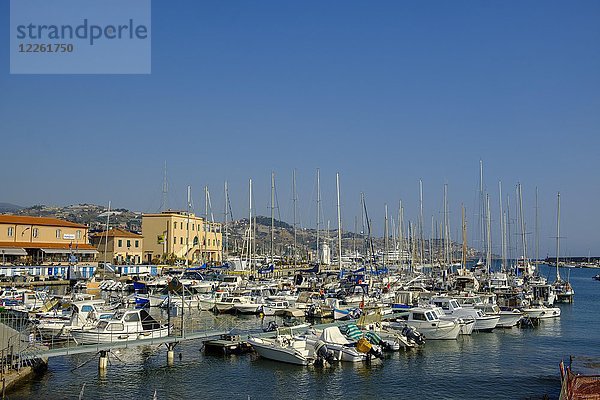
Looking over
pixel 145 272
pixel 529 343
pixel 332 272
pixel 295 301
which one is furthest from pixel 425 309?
pixel 145 272

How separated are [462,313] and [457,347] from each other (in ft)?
21.6

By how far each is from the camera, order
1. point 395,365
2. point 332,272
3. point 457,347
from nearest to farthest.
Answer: point 395,365 < point 457,347 < point 332,272

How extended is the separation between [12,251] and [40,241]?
22.1 feet

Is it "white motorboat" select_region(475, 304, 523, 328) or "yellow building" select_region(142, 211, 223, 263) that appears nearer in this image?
"white motorboat" select_region(475, 304, 523, 328)

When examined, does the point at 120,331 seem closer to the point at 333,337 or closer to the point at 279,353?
the point at 279,353

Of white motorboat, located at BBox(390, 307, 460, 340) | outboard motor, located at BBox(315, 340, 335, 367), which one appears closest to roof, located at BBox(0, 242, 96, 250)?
white motorboat, located at BBox(390, 307, 460, 340)

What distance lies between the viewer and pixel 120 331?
33531mm

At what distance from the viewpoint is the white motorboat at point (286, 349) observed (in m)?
31.4

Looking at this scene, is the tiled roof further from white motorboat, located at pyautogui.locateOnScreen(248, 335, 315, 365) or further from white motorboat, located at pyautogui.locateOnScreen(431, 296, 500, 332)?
white motorboat, located at pyautogui.locateOnScreen(431, 296, 500, 332)

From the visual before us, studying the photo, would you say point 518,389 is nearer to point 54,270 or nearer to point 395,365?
point 395,365

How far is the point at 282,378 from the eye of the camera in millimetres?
29266

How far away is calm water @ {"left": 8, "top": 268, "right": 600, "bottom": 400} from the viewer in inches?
1051

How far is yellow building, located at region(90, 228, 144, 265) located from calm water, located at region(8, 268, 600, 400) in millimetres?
70359

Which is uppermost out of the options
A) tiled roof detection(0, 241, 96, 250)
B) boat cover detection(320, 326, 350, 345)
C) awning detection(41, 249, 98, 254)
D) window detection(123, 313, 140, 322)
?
tiled roof detection(0, 241, 96, 250)
